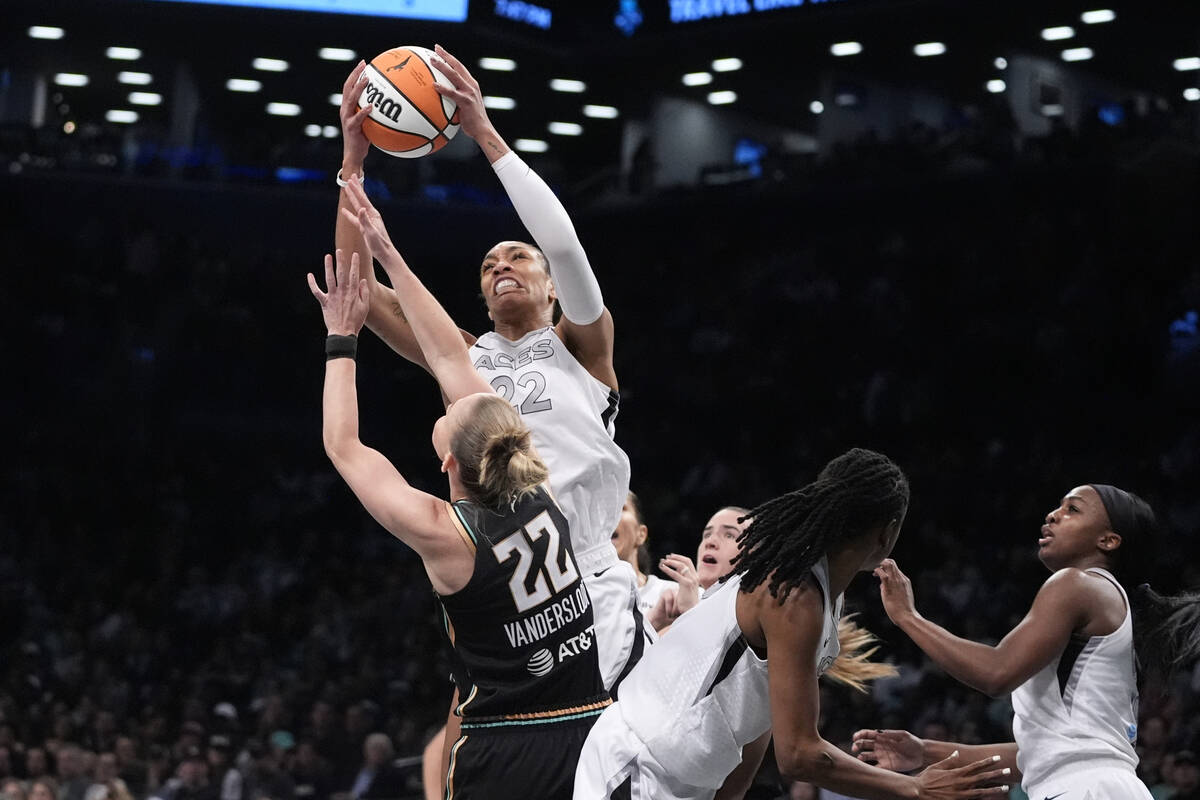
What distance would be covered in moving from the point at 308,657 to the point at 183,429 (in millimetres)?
5776

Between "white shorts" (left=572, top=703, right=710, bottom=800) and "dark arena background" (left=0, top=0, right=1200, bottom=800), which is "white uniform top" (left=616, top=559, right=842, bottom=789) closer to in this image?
"white shorts" (left=572, top=703, right=710, bottom=800)

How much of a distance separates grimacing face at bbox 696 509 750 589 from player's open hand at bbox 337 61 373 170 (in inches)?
68.2

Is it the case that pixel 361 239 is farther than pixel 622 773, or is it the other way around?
pixel 361 239

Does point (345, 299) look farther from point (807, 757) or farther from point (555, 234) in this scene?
point (807, 757)

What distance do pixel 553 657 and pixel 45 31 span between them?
1949 centimetres

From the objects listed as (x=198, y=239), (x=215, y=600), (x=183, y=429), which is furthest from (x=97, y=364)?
(x=215, y=600)

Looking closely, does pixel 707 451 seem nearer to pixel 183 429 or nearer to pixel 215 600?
pixel 215 600

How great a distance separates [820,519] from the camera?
3287 millimetres

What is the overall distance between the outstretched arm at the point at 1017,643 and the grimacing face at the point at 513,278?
54.2 inches

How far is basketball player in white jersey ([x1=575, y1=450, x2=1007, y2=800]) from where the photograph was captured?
3152 mm

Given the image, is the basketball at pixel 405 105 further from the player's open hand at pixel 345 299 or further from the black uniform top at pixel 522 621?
the black uniform top at pixel 522 621

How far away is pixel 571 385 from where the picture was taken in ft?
13.9

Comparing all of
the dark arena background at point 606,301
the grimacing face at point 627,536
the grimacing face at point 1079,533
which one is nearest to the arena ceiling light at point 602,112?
the dark arena background at point 606,301

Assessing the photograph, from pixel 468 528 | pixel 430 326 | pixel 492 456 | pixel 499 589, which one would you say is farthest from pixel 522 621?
pixel 430 326
